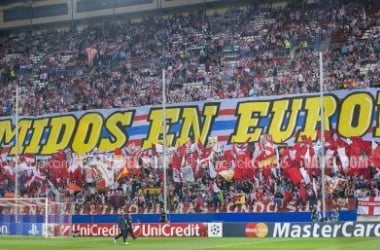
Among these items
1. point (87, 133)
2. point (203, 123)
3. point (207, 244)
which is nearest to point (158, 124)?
point (203, 123)

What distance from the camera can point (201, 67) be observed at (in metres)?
49.2

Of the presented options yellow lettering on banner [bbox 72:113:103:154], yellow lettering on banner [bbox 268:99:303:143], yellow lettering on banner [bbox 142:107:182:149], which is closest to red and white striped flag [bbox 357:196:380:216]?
yellow lettering on banner [bbox 268:99:303:143]

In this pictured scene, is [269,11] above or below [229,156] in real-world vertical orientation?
above

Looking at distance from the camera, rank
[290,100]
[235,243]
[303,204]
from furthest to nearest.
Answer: [290,100]
[303,204]
[235,243]

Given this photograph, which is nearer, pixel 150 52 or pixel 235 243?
pixel 235 243

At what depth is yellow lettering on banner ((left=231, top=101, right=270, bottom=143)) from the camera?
43.5 metres

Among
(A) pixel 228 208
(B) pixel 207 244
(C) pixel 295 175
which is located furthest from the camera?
(A) pixel 228 208

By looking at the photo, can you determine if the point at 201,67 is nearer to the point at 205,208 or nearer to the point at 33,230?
the point at 205,208

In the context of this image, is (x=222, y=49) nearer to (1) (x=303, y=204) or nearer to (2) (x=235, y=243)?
(1) (x=303, y=204)

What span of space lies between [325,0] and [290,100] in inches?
413

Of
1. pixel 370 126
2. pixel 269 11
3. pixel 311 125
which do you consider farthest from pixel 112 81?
pixel 370 126

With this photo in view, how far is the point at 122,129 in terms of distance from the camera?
47844 millimetres

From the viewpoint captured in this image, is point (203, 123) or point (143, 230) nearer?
point (143, 230)

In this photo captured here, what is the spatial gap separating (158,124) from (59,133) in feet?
23.9
